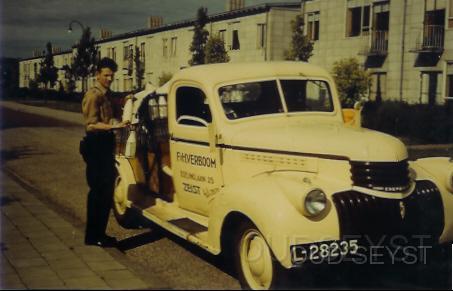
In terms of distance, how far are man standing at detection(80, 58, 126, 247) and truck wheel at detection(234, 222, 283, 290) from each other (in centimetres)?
182

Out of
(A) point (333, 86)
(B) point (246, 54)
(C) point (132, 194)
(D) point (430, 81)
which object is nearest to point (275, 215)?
(A) point (333, 86)

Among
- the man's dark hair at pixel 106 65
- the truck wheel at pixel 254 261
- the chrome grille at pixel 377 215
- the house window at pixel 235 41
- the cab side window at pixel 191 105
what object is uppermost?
the house window at pixel 235 41

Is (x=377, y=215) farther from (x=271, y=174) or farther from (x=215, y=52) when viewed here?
(x=215, y=52)

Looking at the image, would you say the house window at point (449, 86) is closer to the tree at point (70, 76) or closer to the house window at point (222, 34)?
the house window at point (222, 34)

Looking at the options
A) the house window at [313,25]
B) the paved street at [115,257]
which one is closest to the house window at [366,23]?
the house window at [313,25]

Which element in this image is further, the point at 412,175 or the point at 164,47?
the point at 164,47

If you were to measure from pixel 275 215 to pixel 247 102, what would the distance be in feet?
5.98

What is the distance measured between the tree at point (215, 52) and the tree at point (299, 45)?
6.79m

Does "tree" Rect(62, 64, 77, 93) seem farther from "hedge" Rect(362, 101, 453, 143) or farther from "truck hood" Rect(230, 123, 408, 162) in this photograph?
"hedge" Rect(362, 101, 453, 143)

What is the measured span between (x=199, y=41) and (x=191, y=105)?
544 cm

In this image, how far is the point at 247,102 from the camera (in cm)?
569

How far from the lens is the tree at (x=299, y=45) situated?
17.7 metres

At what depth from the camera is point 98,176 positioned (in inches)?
222

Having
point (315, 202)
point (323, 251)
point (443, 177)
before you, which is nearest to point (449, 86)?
point (443, 177)
